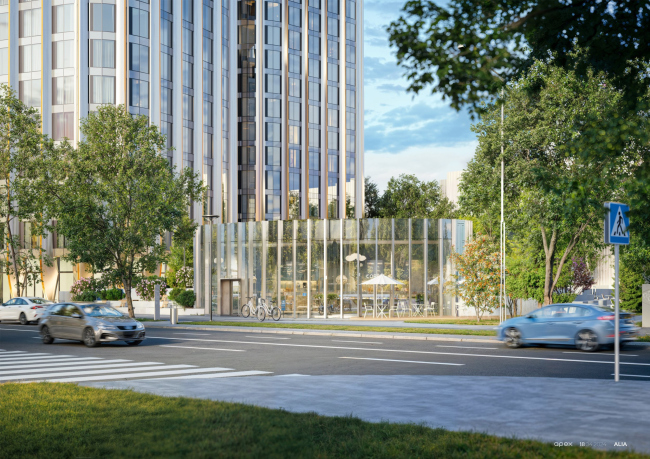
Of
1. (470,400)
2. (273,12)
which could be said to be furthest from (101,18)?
(470,400)

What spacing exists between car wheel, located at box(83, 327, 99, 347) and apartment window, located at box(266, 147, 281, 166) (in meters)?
58.4

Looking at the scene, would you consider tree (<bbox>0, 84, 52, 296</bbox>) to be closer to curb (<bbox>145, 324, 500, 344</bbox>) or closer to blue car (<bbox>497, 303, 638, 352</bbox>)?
curb (<bbox>145, 324, 500, 344</bbox>)

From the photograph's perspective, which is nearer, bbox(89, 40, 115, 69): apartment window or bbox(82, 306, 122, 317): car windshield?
bbox(82, 306, 122, 317): car windshield

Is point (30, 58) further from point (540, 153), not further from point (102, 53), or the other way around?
point (540, 153)

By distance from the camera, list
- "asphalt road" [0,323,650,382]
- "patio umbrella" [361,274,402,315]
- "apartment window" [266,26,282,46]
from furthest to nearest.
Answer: "apartment window" [266,26,282,46], "patio umbrella" [361,274,402,315], "asphalt road" [0,323,650,382]

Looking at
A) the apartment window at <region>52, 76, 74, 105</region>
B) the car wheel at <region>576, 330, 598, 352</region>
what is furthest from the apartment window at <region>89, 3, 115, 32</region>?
the car wheel at <region>576, 330, 598, 352</region>

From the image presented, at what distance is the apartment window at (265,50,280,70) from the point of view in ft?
265

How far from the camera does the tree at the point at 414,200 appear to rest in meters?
82.2

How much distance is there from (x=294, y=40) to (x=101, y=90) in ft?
85.9

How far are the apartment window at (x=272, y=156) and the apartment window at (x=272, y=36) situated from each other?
12.4 metres

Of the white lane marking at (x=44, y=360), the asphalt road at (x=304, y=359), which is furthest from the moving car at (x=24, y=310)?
the white lane marking at (x=44, y=360)

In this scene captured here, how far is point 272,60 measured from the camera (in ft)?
266

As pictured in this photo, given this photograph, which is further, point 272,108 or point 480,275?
point 272,108

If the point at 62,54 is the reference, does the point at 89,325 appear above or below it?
below
